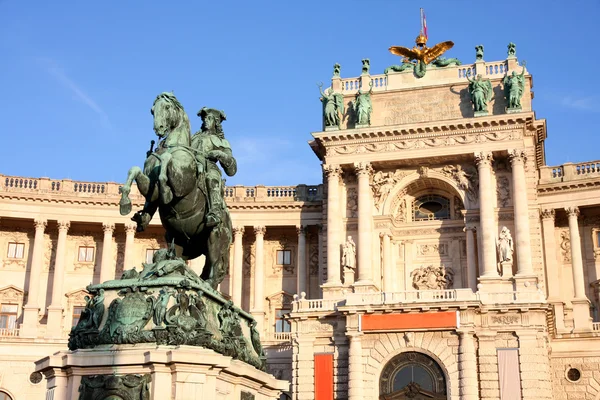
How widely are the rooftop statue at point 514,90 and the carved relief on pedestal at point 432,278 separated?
32.9ft

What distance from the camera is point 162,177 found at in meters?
11.9

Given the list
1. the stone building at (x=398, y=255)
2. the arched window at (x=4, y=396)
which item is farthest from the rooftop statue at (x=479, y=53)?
the arched window at (x=4, y=396)

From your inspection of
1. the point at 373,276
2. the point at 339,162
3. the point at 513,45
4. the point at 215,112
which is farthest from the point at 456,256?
the point at 215,112

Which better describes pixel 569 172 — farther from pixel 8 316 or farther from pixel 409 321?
pixel 8 316

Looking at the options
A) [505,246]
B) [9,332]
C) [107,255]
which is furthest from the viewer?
[107,255]

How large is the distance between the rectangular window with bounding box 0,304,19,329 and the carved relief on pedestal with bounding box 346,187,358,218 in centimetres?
2096

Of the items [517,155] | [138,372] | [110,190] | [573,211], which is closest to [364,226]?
[517,155]

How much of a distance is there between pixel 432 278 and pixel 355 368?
363 inches

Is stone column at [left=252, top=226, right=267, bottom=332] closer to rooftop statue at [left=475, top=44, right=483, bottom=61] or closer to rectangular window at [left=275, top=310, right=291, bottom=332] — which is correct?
rectangular window at [left=275, top=310, right=291, bottom=332]

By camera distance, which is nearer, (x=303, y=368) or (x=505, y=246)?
(x=303, y=368)

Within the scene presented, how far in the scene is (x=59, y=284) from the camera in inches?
1956

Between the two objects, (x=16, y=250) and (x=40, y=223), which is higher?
(x=40, y=223)

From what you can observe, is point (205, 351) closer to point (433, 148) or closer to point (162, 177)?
point (162, 177)

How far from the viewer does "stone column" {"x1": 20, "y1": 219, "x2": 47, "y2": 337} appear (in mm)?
47844
